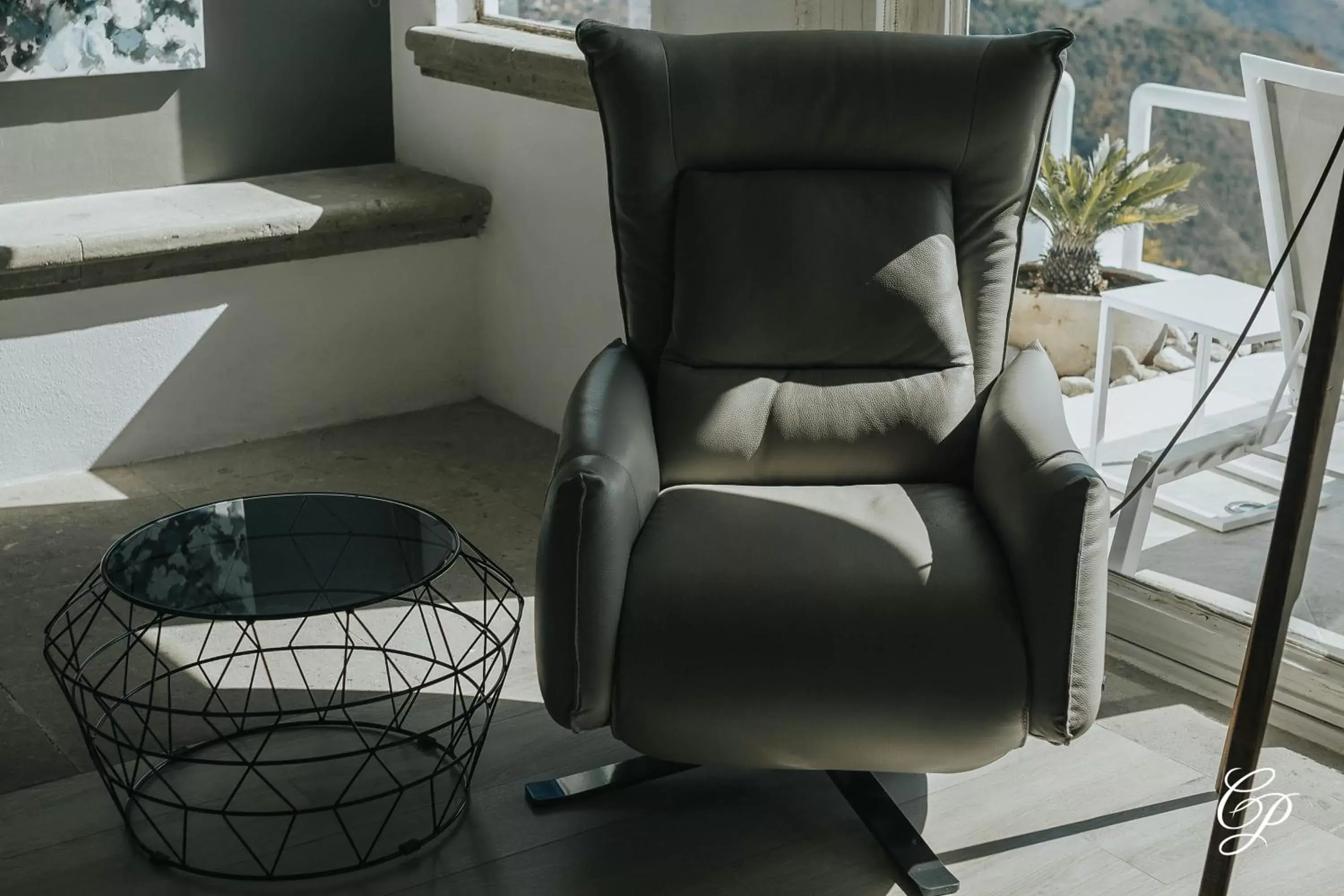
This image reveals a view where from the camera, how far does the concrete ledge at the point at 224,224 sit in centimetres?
316

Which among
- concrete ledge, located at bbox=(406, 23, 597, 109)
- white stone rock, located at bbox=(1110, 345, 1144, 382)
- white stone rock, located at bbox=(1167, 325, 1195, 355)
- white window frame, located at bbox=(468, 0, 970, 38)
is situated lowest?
white stone rock, located at bbox=(1110, 345, 1144, 382)

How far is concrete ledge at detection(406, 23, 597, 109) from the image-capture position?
329 centimetres

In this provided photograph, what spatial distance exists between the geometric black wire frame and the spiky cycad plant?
3.72 feet

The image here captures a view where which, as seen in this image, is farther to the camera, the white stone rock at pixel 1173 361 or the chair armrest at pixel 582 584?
the white stone rock at pixel 1173 361

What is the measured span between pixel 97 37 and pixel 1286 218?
8.70ft

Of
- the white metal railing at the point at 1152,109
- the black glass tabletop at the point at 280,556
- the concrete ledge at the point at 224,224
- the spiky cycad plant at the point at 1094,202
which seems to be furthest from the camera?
the concrete ledge at the point at 224,224

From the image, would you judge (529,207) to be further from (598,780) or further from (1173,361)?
(598,780)

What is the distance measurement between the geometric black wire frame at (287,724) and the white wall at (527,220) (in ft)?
3.10

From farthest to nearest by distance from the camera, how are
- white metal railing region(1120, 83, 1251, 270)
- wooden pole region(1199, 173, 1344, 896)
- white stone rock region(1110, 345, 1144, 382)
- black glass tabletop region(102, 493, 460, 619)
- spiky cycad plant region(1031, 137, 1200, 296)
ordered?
white stone rock region(1110, 345, 1144, 382) → spiky cycad plant region(1031, 137, 1200, 296) → white metal railing region(1120, 83, 1251, 270) → black glass tabletop region(102, 493, 460, 619) → wooden pole region(1199, 173, 1344, 896)

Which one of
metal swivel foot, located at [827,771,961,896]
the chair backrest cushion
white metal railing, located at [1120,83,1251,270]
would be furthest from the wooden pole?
white metal railing, located at [1120,83,1251,270]

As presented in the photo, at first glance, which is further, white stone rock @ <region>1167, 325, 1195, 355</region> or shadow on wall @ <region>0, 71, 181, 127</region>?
shadow on wall @ <region>0, 71, 181, 127</region>

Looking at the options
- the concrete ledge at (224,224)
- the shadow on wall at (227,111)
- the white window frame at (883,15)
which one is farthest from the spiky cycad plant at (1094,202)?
the shadow on wall at (227,111)

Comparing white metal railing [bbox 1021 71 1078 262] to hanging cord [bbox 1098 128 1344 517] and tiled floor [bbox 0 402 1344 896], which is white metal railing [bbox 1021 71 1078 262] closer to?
hanging cord [bbox 1098 128 1344 517]

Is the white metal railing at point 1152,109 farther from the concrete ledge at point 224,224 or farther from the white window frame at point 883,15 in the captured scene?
the concrete ledge at point 224,224
